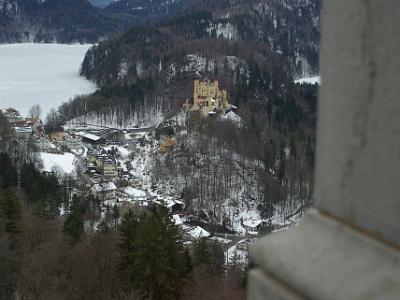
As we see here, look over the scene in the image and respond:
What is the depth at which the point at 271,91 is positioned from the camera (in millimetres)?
46500

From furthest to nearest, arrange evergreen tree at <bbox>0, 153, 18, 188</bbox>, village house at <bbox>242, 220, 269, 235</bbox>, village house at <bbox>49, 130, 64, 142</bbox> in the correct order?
village house at <bbox>49, 130, 64, 142</bbox> < village house at <bbox>242, 220, 269, 235</bbox> < evergreen tree at <bbox>0, 153, 18, 188</bbox>

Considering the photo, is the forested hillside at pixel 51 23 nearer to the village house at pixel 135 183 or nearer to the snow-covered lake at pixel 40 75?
the snow-covered lake at pixel 40 75

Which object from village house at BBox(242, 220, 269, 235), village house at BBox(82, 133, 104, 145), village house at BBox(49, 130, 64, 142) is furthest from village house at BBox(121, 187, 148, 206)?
village house at BBox(49, 130, 64, 142)

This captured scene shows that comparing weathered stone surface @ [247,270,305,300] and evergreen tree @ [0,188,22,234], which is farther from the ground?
Answer: weathered stone surface @ [247,270,305,300]

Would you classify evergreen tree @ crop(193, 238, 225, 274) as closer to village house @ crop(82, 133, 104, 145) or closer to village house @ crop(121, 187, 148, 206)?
village house @ crop(121, 187, 148, 206)

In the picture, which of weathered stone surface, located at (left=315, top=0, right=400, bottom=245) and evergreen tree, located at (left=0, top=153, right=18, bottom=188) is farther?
evergreen tree, located at (left=0, top=153, right=18, bottom=188)

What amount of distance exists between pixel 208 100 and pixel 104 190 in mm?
15150

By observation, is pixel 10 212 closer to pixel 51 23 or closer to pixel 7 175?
pixel 7 175

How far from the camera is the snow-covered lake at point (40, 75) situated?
48.2 m

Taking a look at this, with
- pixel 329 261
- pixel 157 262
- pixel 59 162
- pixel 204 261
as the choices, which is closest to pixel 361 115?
pixel 329 261

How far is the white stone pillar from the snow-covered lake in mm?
42799

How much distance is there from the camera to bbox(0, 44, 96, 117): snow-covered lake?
48250mm

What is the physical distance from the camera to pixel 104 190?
21.4 m

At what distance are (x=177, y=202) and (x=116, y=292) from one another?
12.0 meters
